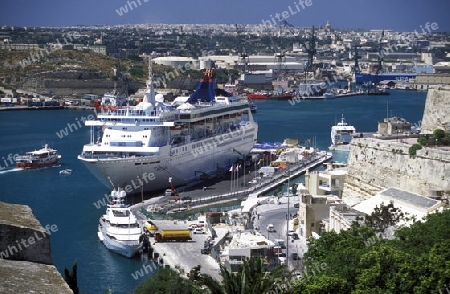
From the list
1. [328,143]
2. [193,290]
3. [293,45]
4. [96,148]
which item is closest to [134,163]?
[96,148]

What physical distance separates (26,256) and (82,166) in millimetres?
20476

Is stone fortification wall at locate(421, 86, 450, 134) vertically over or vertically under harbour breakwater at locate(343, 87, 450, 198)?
over

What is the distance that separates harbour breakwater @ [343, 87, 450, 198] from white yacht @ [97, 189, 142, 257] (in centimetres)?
404

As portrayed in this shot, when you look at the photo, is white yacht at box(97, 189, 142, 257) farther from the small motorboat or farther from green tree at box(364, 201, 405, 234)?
the small motorboat

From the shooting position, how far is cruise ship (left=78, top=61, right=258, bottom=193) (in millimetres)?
17938

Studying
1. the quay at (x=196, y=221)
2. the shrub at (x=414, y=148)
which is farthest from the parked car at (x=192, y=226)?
the shrub at (x=414, y=148)

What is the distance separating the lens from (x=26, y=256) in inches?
110

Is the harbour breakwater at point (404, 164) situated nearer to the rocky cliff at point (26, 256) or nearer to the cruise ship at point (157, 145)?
the cruise ship at point (157, 145)

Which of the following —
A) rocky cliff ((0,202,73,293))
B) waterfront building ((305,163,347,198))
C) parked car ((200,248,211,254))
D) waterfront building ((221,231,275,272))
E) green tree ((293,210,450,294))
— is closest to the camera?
rocky cliff ((0,202,73,293))

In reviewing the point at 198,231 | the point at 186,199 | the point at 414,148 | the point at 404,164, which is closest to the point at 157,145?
the point at 186,199

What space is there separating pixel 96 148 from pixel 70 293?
632 inches

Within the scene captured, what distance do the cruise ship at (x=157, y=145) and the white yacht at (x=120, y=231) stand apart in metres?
3.42

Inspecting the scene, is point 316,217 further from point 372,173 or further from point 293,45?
point 293,45

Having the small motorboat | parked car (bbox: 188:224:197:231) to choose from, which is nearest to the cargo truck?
parked car (bbox: 188:224:197:231)
